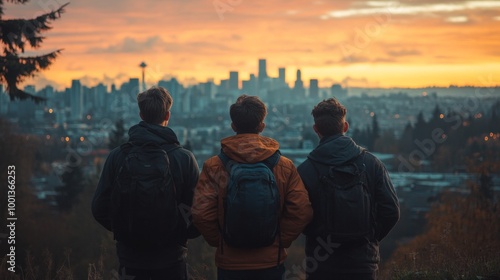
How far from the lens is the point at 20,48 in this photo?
1135cm

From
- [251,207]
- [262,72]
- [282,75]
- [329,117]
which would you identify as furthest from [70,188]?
[282,75]

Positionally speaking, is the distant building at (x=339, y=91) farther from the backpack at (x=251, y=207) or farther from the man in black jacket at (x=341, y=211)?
the backpack at (x=251, y=207)

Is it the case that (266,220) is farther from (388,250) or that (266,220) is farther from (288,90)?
(288,90)

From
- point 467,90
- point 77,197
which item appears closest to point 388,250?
point 77,197

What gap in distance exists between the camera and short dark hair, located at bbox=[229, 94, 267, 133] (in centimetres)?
468

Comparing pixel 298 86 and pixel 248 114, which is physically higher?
pixel 248 114

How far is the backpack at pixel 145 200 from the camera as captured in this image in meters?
4.63

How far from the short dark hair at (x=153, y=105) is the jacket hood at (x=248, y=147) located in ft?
1.82

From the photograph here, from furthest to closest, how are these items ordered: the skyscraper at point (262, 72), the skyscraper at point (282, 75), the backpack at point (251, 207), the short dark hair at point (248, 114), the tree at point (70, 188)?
the skyscraper at point (282, 75), the skyscraper at point (262, 72), the tree at point (70, 188), the short dark hair at point (248, 114), the backpack at point (251, 207)

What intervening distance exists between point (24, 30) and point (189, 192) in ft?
24.3

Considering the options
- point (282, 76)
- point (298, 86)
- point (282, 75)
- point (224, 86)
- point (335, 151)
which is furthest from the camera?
point (298, 86)

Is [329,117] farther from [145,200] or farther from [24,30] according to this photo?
[24,30]

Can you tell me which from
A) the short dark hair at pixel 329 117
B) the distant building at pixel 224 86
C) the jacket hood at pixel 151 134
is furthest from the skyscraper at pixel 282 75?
the jacket hood at pixel 151 134

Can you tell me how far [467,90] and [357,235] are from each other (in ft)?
445
